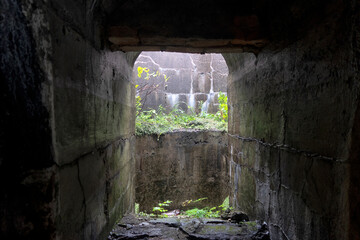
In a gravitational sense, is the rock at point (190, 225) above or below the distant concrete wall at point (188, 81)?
below

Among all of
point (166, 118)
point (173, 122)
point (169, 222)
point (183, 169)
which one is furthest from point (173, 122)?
point (169, 222)

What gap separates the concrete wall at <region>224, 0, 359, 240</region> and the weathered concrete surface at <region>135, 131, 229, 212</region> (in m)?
3.14

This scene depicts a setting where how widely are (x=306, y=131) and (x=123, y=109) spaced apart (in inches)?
82.4

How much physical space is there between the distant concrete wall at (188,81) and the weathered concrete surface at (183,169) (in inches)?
86.5

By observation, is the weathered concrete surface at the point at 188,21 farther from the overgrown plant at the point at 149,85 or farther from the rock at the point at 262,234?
the overgrown plant at the point at 149,85

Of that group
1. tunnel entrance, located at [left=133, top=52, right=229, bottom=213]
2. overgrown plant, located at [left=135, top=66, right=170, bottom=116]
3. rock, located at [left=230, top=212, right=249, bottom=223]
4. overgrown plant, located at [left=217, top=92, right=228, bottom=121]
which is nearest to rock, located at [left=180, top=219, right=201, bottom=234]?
rock, located at [left=230, top=212, right=249, bottom=223]

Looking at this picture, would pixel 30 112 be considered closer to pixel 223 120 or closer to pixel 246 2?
pixel 246 2

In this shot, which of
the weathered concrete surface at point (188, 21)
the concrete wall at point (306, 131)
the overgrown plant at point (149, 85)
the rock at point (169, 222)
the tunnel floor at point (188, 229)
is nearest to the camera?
the concrete wall at point (306, 131)

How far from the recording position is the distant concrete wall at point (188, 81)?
7660mm

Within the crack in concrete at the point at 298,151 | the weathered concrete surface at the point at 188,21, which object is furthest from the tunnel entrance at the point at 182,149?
the weathered concrete surface at the point at 188,21

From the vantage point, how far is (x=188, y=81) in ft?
25.5

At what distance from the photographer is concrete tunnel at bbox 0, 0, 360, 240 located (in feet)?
3.13

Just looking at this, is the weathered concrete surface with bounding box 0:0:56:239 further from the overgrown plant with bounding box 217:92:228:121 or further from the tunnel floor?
the overgrown plant with bounding box 217:92:228:121

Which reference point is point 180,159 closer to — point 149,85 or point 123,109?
point 149,85
